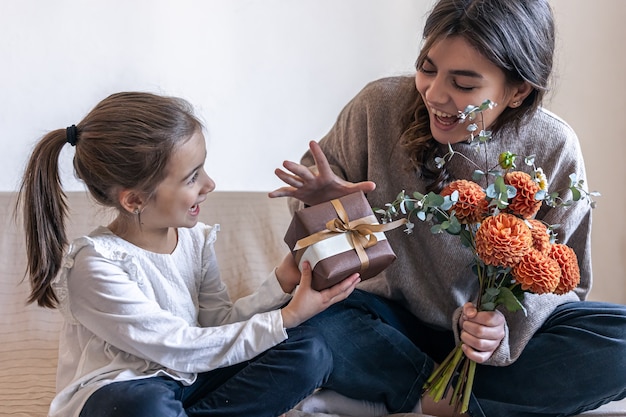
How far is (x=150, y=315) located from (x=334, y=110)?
119 centimetres

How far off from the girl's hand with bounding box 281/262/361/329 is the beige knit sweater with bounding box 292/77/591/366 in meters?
0.26

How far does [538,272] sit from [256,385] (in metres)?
0.53

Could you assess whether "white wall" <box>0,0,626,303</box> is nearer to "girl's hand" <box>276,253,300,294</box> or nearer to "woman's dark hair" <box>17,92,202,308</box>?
"woman's dark hair" <box>17,92,202,308</box>

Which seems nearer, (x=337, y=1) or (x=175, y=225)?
(x=175, y=225)

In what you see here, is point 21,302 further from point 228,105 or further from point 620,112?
point 620,112

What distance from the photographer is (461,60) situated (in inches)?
51.2

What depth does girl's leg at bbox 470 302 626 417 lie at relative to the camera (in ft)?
4.37

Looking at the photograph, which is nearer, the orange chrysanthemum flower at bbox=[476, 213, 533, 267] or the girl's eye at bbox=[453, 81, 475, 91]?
the orange chrysanthemum flower at bbox=[476, 213, 533, 267]

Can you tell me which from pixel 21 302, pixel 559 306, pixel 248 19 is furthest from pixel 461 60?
pixel 21 302

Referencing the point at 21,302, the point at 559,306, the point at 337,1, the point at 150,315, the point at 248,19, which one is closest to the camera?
the point at 150,315

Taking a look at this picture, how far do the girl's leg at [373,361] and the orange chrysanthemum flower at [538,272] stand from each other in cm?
38

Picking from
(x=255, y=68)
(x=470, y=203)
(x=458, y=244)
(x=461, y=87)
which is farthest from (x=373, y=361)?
(x=255, y=68)

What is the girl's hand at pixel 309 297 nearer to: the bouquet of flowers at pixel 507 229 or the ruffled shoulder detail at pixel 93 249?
the bouquet of flowers at pixel 507 229

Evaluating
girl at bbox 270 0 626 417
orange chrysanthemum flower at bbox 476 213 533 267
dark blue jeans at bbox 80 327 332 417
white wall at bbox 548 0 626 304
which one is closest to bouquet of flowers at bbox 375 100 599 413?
orange chrysanthemum flower at bbox 476 213 533 267
